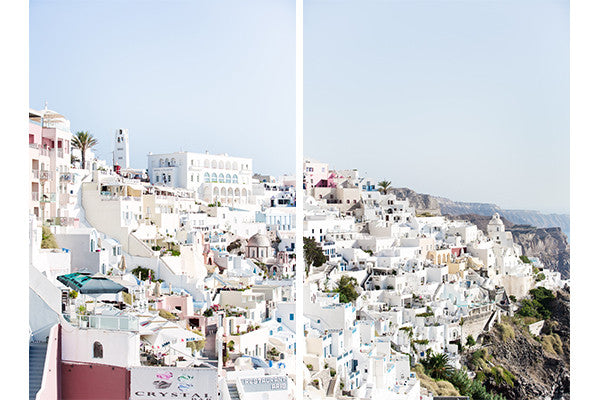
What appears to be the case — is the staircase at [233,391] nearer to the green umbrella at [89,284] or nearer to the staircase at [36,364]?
the green umbrella at [89,284]

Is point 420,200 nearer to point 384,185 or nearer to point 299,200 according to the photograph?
point 384,185

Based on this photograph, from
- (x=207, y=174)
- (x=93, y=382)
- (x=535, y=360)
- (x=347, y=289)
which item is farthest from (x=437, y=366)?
(x=93, y=382)

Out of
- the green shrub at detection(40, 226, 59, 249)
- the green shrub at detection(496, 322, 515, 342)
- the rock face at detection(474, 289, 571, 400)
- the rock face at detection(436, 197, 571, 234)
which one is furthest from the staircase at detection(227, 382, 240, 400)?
the green shrub at detection(496, 322, 515, 342)

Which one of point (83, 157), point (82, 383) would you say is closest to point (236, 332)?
point (82, 383)

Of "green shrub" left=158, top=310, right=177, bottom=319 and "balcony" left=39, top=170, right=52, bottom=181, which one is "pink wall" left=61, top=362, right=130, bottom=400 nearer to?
"green shrub" left=158, top=310, right=177, bottom=319
